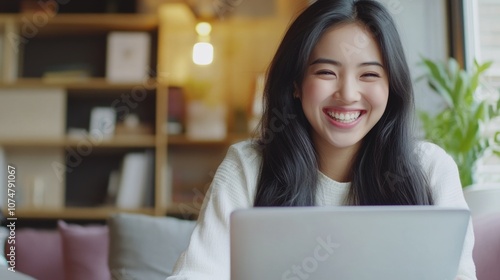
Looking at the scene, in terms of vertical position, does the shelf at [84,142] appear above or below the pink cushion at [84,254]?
above

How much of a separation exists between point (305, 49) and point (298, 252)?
1.94ft

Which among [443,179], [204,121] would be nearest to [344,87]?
[443,179]

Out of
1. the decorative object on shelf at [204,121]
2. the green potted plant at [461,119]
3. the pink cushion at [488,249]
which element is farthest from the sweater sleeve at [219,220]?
the decorative object on shelf at [204,121]

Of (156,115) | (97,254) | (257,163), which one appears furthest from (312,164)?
(156,115)

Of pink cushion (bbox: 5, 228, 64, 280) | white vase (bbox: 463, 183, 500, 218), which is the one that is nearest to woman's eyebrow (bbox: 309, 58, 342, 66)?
white vase (bbox: 463, 183, 500, 218)

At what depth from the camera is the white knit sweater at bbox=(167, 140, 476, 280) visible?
1.37 metres

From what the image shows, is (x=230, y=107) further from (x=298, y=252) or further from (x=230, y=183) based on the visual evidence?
(x=298, y=252)

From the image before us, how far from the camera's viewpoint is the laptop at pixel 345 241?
97 centimetres

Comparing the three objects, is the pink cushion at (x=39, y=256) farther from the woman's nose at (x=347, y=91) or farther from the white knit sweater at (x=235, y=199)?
the woman's nose at (x=347, y=91)

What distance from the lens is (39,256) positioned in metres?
2.54

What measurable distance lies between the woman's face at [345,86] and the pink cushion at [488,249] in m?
0.58

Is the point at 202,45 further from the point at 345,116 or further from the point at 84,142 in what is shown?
the point at 345,116

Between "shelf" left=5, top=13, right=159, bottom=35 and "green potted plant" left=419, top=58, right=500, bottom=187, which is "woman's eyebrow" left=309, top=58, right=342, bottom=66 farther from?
"shelf" left=5, top=13, right=159, bottom=35

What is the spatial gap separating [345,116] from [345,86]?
7 cm
